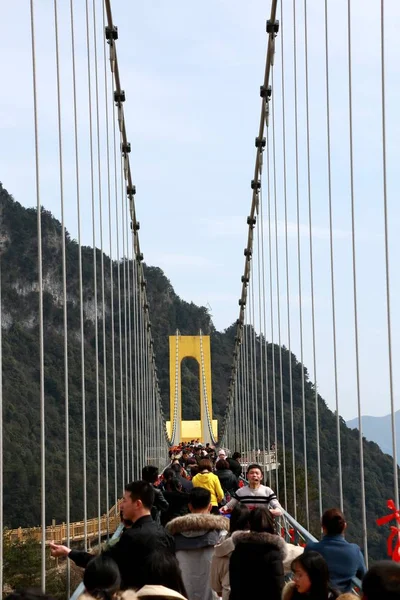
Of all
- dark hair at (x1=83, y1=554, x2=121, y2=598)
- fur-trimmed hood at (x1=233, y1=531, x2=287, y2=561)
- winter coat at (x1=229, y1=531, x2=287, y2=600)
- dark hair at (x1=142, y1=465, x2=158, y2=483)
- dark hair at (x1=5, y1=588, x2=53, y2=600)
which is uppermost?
dark hair at (x1=5, y1=588, x2=53, y2=600)

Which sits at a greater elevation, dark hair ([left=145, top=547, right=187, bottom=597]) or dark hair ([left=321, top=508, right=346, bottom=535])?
dark hair ([left=321, top=508, right=346, bottom=535])

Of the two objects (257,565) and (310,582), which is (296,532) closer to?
(257,565)

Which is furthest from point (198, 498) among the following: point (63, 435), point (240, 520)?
point (63, 435)

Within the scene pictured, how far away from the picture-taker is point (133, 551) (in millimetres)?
4020

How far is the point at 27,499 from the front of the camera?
120 ft

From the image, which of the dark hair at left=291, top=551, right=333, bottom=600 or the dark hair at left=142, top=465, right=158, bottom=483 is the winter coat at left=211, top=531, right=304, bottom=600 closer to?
the dark hair at left=291, top=551, right=333, bottom=600

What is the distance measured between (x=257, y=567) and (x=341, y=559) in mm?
328

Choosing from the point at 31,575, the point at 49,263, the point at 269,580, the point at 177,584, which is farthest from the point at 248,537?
the point at 49,263

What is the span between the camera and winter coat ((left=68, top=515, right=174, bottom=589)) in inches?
154

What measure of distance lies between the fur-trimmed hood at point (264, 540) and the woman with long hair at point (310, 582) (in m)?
0.92

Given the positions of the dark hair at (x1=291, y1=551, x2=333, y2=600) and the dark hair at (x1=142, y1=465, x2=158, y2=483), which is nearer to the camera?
the dark hair at (x1=291, y1=551, x2=333, y2=600)

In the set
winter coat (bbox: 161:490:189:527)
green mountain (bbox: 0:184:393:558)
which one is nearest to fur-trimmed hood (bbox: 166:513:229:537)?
winter coat (bbox: 161:490:189:527)

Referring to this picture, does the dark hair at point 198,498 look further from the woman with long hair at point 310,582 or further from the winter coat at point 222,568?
the woman with long hair at point 310,582

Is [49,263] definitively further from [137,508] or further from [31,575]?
[137,508]
